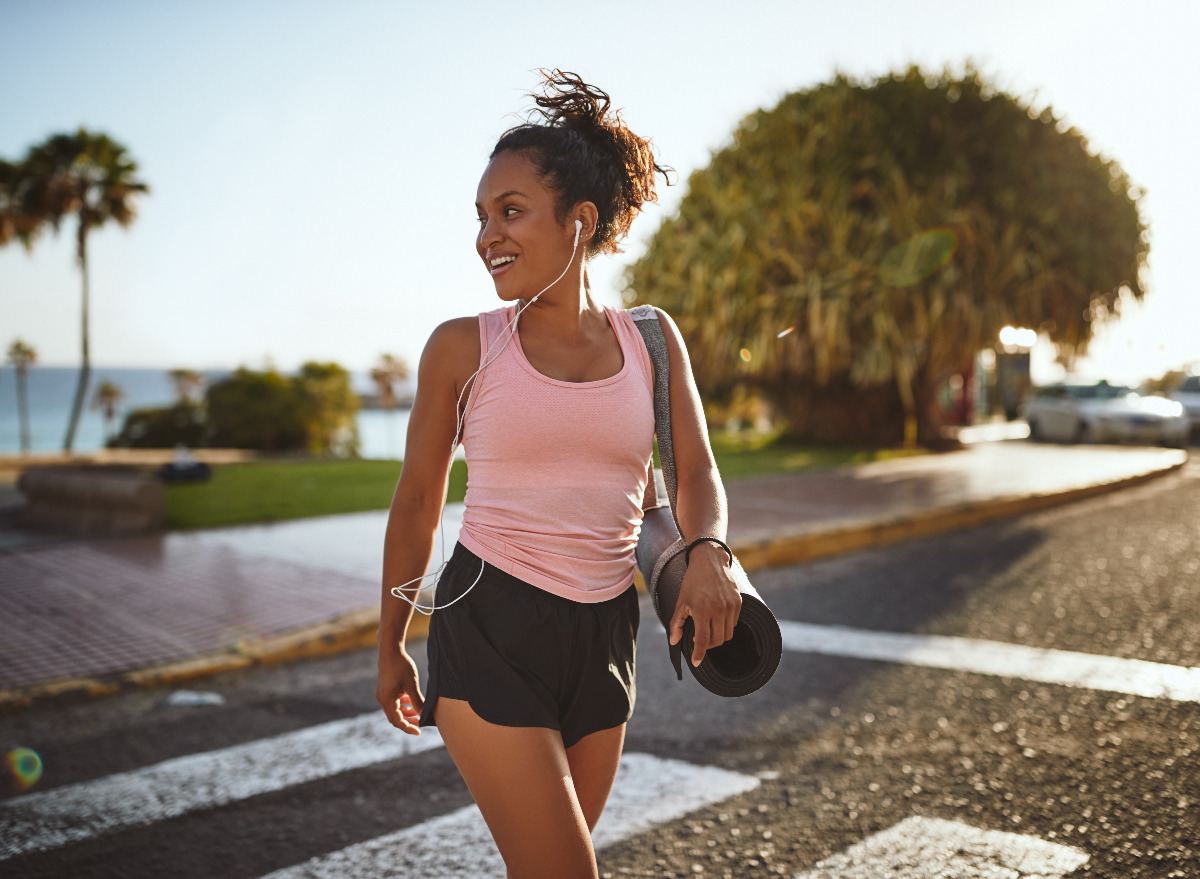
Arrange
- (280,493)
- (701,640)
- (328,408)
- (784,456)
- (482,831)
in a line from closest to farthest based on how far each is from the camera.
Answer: (701,640), (482,831), (280,493), (784,456), (328,408)

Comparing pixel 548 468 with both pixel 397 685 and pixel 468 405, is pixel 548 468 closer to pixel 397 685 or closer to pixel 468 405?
pixel 468 405

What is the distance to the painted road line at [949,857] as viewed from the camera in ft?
8.98

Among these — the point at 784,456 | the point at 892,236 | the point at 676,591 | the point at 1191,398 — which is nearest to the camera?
the point at 676,591

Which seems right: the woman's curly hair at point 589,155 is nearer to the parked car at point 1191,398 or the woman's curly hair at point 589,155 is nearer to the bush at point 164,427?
the parked car at point 1191,398

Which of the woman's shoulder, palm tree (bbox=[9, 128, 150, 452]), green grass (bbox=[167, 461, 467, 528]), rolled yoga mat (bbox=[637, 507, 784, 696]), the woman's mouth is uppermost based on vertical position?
palm tree (bbox=[9, 128, 150, 452])

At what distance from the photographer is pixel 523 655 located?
1788 millimetres

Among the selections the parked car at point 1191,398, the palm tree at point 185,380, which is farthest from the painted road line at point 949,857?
the palm tree at point 185,380

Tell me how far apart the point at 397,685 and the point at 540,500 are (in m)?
0.53

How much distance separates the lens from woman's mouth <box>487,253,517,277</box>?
189cm

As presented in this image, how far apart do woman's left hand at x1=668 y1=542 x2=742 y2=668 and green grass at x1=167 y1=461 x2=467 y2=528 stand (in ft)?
24.9

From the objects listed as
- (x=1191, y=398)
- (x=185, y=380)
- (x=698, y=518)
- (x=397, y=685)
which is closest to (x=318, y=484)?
(x=397, y=685)

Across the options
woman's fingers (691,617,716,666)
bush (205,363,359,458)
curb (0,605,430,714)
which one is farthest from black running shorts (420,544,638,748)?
bush (205,363,359,458)

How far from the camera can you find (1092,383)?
2331cm

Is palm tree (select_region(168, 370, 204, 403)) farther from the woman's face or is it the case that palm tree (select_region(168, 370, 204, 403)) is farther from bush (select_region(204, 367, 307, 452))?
the woman's face
